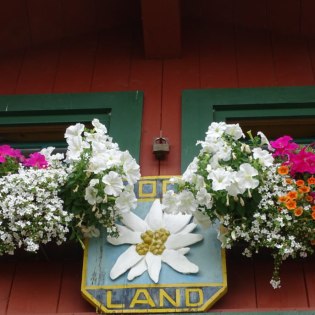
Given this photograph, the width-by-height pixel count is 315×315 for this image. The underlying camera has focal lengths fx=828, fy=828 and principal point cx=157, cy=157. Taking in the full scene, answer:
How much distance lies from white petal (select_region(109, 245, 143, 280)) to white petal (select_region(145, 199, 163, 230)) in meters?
0.13

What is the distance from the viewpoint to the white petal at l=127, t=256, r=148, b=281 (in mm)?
3367

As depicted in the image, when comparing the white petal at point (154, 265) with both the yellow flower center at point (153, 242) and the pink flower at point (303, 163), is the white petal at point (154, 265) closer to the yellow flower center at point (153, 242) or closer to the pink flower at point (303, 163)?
the yellow flower center at point (153, 242)

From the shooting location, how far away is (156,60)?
4535 mm

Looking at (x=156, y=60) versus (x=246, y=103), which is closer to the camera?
(x=246, y=103)

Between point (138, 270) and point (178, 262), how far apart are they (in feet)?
0.55

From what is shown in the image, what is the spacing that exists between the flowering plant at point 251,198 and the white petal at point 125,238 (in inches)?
8.3

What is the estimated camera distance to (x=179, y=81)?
4371 mm

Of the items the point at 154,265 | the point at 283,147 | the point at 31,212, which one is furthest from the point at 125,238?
the point at 283,147

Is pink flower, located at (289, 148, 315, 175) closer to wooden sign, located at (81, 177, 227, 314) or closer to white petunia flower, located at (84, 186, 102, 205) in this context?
wooden sign, located at (81, 177, 227, 314)

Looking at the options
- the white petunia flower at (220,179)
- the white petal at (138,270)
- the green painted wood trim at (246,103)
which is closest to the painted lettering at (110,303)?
the white petal at (138,270)

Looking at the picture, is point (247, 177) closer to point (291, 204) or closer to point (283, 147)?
point (291, 204)

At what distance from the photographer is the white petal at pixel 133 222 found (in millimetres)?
3531

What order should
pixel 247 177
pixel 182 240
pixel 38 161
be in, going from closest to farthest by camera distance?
pixel 247 177 → pixel 182 240 → pixel 38 161

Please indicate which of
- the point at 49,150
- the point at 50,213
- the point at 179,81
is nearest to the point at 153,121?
the point at 179,81
